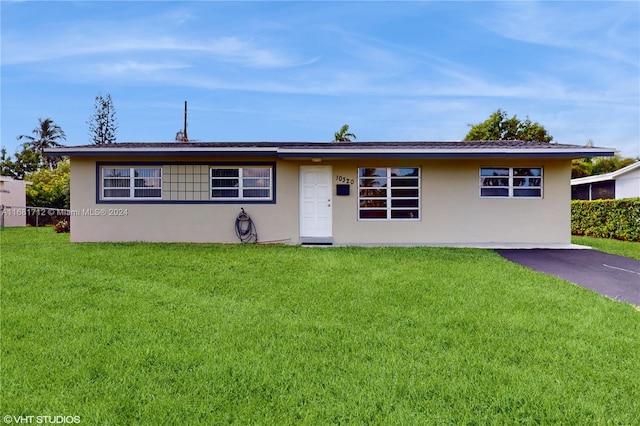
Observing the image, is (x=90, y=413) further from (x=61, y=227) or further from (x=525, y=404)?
(x=61, y=227)

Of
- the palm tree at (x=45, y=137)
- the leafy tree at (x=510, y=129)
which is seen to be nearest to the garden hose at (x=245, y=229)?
the leafy tree at (x=510, y=129)

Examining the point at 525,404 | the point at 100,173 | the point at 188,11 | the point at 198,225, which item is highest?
the point at 188,11

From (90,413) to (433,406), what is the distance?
2.27 metres

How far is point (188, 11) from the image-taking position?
9773mm

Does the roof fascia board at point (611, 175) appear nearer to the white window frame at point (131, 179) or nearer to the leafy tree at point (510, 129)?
the leafy tree at point (510, 129)

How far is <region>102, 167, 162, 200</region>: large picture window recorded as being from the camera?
10.6 metres

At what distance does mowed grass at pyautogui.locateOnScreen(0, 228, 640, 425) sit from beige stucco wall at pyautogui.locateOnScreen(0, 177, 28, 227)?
15249 mm

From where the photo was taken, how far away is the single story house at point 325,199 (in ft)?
33.8

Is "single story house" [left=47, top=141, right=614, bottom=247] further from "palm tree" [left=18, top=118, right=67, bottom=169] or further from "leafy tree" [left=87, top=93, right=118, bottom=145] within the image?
"palm tree" [left=18, top=118, right=67, bottom=169]

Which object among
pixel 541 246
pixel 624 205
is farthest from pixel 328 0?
pixel 624 205

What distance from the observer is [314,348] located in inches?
131

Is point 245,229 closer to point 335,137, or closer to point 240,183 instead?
point 240,183

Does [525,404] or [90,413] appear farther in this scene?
[525,404]

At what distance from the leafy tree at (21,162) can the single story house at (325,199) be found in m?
31.3
